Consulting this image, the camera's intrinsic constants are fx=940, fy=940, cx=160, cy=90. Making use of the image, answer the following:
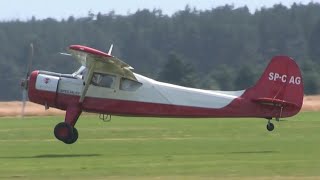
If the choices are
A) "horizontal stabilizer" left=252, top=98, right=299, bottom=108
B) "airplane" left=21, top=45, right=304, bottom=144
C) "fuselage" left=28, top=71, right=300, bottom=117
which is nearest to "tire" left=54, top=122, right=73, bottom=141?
"airplane" left=21, top=45, right=304, bottom=144

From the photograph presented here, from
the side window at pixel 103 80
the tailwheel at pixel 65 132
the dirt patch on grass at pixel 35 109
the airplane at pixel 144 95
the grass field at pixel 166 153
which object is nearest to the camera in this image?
the grass field at pixel 166 153

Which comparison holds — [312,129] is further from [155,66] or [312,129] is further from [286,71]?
[155,66]

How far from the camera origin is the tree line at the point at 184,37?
4858 inches

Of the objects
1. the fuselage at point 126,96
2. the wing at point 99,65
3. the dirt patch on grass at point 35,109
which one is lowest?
the dirt patch on grass at point 35,109

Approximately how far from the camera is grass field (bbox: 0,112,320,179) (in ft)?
56.3

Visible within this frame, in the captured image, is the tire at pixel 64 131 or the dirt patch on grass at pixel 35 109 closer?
the tire at pixel 64 131

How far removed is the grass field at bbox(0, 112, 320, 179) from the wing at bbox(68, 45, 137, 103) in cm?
180

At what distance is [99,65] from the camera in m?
24.2

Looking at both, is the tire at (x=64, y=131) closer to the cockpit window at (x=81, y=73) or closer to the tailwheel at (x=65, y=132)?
the tailwheel at (x=65, y=132)

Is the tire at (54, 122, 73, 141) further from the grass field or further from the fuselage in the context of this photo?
the fuselage

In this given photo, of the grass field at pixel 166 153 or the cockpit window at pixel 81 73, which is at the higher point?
the cockpit window at pixel 81 73

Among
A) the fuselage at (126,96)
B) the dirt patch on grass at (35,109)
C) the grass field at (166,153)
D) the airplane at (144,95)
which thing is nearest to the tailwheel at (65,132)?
the airplane at (144,95)

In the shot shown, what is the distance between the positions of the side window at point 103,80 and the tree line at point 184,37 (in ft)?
293

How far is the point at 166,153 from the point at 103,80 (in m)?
3.86
